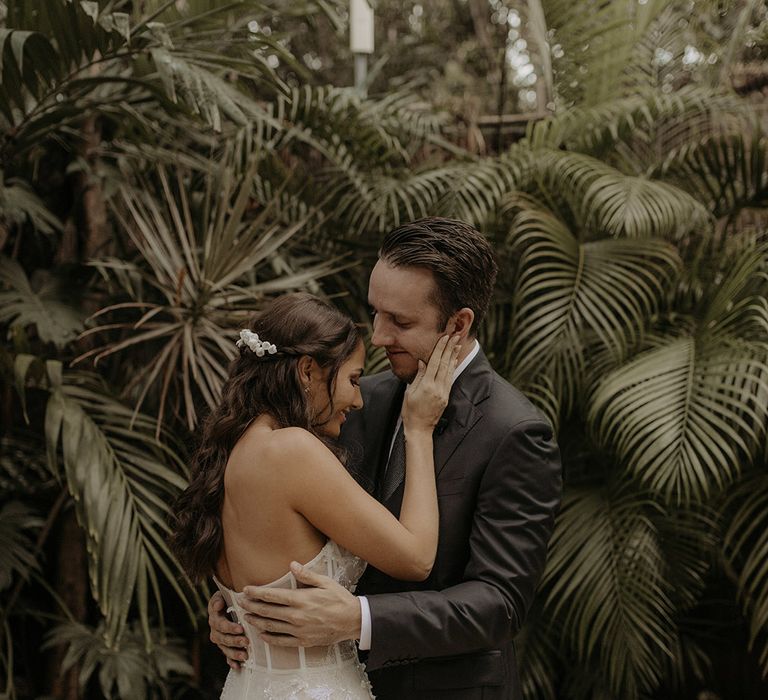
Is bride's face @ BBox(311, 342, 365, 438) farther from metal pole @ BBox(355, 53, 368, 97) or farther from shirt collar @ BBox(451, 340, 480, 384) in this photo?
metal pole @ BBox(355, 53, 368, 97)

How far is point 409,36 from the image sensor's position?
6.76m

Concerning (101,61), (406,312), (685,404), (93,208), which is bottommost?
(685,404)

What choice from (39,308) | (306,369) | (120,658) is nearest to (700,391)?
(306,369)

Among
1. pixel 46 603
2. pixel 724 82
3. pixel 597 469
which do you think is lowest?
pixel 46 603

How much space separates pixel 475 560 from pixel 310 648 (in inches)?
15.4

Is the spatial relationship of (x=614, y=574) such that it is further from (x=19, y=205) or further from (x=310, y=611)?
(x=19, y=205)

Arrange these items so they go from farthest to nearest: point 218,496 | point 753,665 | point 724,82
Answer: point 724,82 < point 753,665 < point 218,496

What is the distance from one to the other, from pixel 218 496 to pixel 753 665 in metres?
3.02

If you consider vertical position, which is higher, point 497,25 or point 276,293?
point 497,25

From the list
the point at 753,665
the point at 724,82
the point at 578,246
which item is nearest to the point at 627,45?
the point at 724,82

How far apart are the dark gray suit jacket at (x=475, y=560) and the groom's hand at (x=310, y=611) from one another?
2.1 inches

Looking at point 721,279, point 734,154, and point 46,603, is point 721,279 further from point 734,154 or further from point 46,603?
point 46,603

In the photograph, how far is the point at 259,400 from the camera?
1852 mm

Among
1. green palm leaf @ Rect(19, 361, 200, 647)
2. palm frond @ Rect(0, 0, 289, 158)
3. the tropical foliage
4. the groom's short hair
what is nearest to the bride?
the groom's short hair
